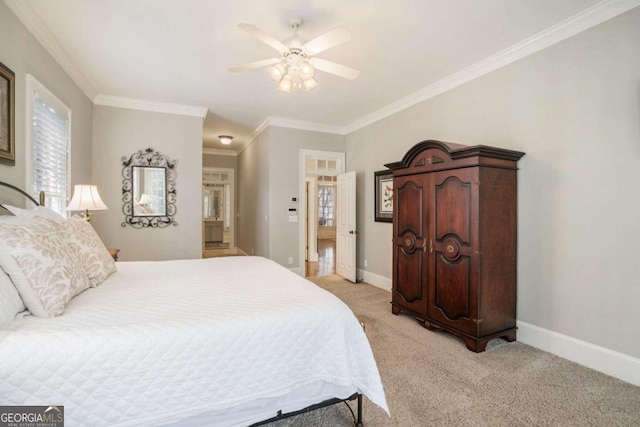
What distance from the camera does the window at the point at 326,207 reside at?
10.9 metres

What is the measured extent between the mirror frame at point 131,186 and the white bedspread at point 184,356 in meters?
2.74

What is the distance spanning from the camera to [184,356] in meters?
1.16

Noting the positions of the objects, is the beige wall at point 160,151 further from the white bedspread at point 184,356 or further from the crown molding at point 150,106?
the white bedspread at point 184,356

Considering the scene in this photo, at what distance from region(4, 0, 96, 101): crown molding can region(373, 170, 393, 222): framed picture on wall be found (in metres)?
3.89

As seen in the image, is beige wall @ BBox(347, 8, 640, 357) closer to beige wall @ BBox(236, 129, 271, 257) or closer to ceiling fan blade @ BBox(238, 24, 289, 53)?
ceiling fan blade @ BBox(238, 24, 289, 53)

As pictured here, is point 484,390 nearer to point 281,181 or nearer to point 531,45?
point 531,45

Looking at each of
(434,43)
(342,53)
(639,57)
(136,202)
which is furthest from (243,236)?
(639,57)

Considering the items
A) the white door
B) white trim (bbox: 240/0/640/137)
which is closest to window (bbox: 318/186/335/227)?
the white door

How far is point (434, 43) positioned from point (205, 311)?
Result: 9.34 ft

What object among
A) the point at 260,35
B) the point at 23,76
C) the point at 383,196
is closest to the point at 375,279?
the point at 383,196

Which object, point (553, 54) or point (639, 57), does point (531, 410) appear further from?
point (553, 54)

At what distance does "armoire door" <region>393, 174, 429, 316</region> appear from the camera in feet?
9.64

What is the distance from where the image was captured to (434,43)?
262 cm

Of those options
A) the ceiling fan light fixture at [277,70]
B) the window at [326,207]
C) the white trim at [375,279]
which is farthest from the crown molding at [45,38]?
the window at [326,207]
